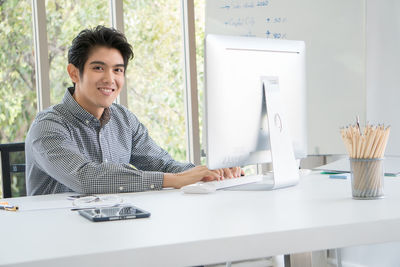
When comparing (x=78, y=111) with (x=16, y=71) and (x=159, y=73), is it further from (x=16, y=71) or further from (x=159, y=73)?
(x=159, y=73)

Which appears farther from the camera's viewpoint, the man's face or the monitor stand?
the man's face

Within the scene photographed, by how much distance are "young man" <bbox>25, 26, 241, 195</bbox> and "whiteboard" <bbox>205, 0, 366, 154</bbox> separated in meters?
1.08

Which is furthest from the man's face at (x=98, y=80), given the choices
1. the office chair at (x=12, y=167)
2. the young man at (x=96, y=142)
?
the office chair at (x=12, y=167)

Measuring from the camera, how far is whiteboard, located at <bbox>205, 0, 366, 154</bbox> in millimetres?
2965

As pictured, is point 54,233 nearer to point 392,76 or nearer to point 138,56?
point 392,76

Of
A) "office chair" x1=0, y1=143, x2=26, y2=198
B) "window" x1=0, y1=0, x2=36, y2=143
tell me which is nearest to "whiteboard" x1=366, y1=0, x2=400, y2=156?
"office chair" x1=0, y1=143, x2=26, y2=198

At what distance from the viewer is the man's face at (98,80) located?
2197 millimetres

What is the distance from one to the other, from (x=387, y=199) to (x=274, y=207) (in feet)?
1.04

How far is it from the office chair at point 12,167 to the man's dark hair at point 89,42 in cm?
44

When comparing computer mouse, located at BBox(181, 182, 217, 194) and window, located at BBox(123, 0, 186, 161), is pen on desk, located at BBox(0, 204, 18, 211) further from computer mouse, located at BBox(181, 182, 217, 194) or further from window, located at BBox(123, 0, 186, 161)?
window, located at BBox(123, 0, 186, 161)

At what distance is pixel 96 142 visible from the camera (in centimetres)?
211

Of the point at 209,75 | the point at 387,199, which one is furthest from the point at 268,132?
the point at 387,199

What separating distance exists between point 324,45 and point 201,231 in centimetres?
217

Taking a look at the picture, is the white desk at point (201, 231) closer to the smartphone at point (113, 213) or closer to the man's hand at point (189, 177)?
the smartphone at point (113, 213)
